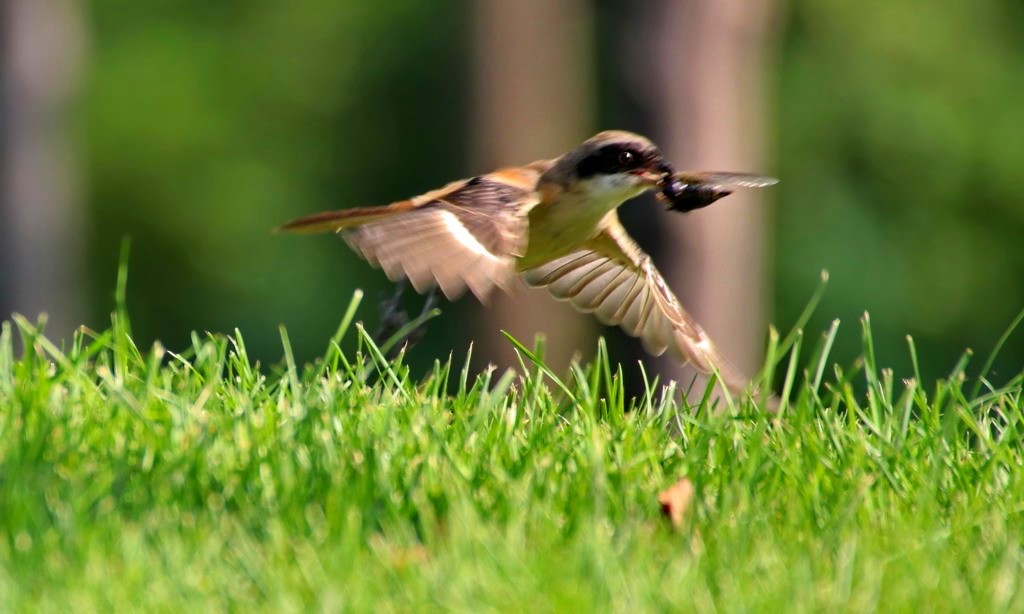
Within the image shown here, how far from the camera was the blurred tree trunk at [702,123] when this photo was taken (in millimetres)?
10148

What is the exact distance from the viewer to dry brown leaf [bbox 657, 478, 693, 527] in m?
3.95

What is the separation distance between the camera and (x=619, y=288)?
7.13m

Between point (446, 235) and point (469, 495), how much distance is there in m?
1.75

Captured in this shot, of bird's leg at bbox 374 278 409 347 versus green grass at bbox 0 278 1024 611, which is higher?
green grass at bbox 0 278 1024 611

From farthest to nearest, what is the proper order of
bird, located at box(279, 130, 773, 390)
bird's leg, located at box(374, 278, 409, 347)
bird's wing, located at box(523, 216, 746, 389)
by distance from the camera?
bird's wing, located at box(523, 216, 746, 389), bird's leg, located at box(374, 278, 409, 347), bird, located at box(279, 130, 773, 390)

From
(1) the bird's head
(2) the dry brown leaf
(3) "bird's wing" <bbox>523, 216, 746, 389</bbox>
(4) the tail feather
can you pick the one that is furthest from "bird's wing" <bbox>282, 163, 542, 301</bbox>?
(2) the dry brown leaf

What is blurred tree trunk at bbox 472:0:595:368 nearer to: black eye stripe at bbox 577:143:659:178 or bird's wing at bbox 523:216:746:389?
bird's wing at bbox 523:216:746:389

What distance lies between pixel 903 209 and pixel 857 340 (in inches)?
98.8

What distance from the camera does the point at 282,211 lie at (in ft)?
114

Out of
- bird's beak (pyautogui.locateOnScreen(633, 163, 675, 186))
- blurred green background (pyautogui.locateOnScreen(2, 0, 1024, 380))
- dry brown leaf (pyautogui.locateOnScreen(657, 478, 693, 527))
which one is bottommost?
blurred green background (pyautogui.locateOnScreen(2, 0, 1024, 380))

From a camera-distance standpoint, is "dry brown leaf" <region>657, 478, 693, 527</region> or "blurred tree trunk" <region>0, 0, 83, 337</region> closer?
"dry brown leaf" <region>657, 478, 693, 527</region>

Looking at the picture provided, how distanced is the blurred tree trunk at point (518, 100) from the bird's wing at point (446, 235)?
31.0 feet

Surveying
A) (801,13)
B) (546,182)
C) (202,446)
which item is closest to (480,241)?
(546,182)

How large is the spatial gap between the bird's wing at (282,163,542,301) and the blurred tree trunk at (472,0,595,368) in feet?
31.0
